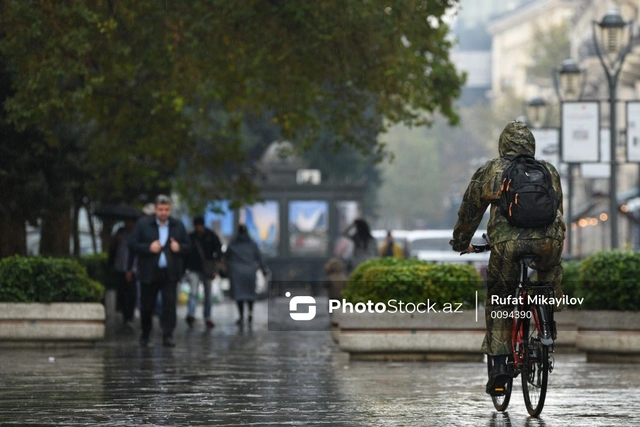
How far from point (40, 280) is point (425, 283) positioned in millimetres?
4604

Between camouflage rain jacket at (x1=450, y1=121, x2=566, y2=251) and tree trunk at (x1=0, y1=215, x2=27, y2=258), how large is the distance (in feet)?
40.8

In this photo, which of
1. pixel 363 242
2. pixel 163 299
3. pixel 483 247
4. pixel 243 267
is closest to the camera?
pixel 483 247

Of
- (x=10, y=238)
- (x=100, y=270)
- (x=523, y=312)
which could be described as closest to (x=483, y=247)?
(x=523, y=312)

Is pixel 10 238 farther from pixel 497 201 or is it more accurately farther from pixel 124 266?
pixel 497 201

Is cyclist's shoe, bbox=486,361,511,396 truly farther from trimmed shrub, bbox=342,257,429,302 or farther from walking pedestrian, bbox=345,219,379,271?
walking pedestrian, bbox=345,219,379,271

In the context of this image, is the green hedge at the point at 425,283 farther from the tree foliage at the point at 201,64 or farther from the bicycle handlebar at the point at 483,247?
the bicycle handlebar at the point at 483,247

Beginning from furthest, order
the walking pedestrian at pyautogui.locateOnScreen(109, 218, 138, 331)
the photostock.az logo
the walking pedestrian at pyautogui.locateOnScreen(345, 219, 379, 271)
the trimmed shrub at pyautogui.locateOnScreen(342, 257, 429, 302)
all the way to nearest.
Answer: the walking pedestrian at pyautogui.locateOnScreen(345, 219, 379, 271)
the walking pedestrian at pyautogui.locateOnScreen(109, 218, 138, 331)
the photostock.az logo
the trimmed shrub at pyautogui.locateOnScreen(342, 257, 429, 302)

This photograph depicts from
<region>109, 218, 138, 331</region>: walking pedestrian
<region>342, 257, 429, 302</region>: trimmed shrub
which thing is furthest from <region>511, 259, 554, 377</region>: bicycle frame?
<region>109, 218, 138, 331</region>: walking pedestrian

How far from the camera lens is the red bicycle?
10.1 m

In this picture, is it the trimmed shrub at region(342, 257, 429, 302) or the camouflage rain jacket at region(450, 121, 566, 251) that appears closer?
the camouflage rain jacket at region(450, 121, 566, 251)

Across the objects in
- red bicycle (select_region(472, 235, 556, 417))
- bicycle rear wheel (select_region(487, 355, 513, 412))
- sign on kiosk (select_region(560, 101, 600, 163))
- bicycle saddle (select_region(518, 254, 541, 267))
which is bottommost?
bicycle rear wheel (select_region(487, 355, 513, 412))

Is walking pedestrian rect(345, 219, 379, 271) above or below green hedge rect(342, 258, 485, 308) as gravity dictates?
above

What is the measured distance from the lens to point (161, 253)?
61.8 feet

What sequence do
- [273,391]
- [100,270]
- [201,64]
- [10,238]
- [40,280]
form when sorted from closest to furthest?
[273,391] < [40,280] < [201,64] < [10,238] < [100,270]
